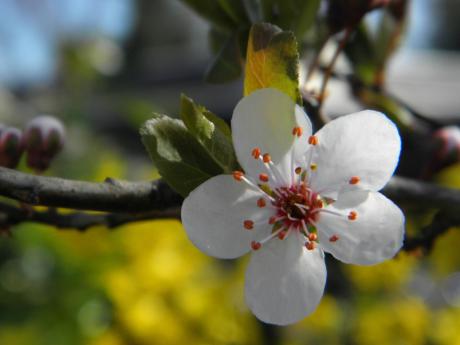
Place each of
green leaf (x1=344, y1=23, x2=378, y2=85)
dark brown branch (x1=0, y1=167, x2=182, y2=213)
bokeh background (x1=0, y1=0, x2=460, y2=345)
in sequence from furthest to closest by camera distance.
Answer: bokeh background (x1=0, y1=0, x2=460, y2=345) < green leaf (x1=344, y1=23, x2=378, y2=85) < dark brown branch (x1=0, y1=167, x2=182, y2=213)

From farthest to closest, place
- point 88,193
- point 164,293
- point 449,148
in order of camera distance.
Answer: point 164,293 < point 449,148 < point 88,193

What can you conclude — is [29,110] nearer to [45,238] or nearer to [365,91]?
[45,238]

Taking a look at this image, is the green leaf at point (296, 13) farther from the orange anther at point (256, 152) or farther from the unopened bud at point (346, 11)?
the orange anther at point (256, 152)

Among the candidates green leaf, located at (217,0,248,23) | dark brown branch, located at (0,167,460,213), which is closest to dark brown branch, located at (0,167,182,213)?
dark brown branch, located at (0,167,460,213)

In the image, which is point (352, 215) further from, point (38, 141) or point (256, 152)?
point (38, 141)

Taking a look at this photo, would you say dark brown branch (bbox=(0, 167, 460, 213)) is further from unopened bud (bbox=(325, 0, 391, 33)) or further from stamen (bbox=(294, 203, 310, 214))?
unopened bud (bbox=(325, 0, 391, 33))

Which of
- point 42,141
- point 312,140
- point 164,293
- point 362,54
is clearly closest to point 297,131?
point 312,140

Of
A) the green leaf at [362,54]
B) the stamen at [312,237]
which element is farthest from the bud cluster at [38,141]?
the green leaf at [362,54]
